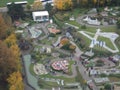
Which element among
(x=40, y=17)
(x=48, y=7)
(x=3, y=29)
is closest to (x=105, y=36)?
(x=40, y=17)

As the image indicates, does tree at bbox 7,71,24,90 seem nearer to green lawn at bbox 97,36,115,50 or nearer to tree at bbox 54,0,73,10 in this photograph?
green lawn at bbox 97,36,115,50

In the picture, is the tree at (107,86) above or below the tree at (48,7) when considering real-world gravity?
below

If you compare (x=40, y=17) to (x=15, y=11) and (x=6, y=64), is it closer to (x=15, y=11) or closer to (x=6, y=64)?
(x=15, y=11)

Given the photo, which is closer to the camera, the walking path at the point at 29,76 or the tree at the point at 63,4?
the walking path at the point at 29,76

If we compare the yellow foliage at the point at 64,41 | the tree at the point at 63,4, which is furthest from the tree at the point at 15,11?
the yellow foliage at the point at 64,41

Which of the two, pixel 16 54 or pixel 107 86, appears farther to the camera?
pixel 16 54

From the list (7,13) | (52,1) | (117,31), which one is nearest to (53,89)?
(117,31)

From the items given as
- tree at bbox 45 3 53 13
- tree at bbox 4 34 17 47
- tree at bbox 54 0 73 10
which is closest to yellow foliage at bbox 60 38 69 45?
→ tree at bbox 4 34 17 47

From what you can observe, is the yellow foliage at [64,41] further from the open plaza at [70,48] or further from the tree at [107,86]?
the tree at [107,86]
